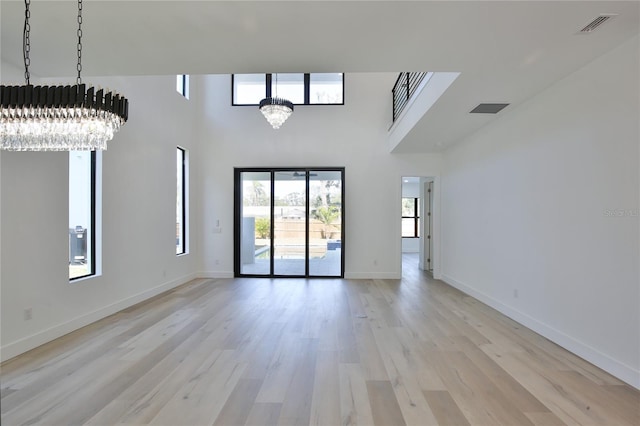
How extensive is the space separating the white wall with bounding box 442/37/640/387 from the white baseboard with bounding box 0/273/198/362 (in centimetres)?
540

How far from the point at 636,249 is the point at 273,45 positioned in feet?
11.4

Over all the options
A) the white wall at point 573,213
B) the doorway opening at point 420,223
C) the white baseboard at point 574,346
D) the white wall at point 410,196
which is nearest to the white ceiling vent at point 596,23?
the white wall at point 573,213

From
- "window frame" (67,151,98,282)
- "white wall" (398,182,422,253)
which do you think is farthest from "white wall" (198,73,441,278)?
"white wall" (398,182,422,253)

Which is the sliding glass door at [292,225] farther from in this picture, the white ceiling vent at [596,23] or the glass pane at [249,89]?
the white ceiling vent at [596,23]

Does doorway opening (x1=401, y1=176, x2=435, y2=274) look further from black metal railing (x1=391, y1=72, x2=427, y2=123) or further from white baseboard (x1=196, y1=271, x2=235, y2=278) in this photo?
white baseboard (x1=196, y1=271, x2=235, y2=278)

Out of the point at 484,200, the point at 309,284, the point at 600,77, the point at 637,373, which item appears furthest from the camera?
the point at 309,284

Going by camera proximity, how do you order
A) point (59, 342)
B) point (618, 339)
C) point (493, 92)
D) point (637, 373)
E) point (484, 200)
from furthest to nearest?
point (484, 200) < point (493, 92) < point (59, 342) < point (618, 339) < point (637, 373)

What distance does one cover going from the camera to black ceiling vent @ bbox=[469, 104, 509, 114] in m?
4.22

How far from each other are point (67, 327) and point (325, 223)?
4.73 metres

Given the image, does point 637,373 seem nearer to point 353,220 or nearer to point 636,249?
point 636,249

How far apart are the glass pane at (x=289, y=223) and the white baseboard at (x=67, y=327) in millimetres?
2553

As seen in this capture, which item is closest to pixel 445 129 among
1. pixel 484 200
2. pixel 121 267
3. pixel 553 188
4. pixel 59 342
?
pixel 484 200

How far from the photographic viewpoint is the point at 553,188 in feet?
11.9

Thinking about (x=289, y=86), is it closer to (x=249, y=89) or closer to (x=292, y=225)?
(x=249, y=89)
